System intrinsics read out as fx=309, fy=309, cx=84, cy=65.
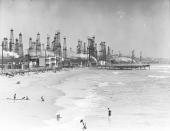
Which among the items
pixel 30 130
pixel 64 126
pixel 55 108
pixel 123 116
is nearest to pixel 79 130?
pixel 64 126

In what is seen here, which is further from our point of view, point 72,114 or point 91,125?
point 72,114

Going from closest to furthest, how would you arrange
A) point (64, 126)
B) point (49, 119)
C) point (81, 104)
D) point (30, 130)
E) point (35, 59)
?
1. point (30, 130)
2. point (64, 126)
3. point (49, 119)
4. point (81, 104)
5. point (35, 59)

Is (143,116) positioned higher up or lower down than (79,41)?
lower down

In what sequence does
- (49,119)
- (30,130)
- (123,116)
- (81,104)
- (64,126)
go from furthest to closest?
(81,104) → (123,116) → (49,119) → (64,126) → (30,130)

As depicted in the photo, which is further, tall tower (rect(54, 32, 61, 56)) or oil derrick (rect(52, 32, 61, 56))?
tall tower (rect(54, 32, 61, 56))

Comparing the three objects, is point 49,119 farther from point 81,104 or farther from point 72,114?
point 81,104

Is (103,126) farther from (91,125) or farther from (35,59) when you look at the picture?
(35,59)

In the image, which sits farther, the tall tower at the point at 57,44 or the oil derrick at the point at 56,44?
the tall tower at the point at 57,44

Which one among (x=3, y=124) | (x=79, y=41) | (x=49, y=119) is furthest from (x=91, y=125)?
(x=79, y=41)

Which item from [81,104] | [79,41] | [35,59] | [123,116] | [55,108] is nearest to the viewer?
[123,116]
